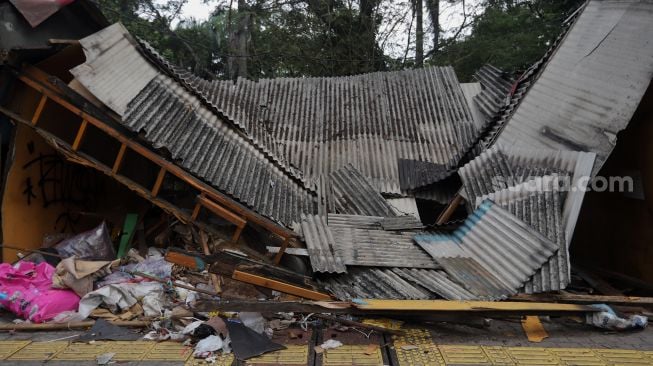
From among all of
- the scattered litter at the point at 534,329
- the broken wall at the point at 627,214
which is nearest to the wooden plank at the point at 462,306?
the scattered litter at the point at 534,329

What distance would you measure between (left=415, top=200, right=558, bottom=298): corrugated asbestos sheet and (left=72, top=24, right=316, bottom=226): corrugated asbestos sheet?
7.08 feet

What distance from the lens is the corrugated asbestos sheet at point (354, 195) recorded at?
677cm

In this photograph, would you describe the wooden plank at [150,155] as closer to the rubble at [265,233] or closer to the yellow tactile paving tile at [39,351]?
the rubble at [265,233]

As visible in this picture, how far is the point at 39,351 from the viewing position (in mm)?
4047

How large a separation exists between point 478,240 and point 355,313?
2133mm

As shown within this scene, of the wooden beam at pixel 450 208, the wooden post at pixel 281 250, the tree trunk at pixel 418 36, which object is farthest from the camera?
the tree trunk at pixel 418 36

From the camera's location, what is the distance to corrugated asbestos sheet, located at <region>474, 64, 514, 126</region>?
8723mm

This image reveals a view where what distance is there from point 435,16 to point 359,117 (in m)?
13.5

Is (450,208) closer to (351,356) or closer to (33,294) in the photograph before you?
(351,356)

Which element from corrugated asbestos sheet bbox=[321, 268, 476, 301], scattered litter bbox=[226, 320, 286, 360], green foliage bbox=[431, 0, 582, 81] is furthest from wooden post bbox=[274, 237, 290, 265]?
green foliage bbox=[431, 0, 582, 81]

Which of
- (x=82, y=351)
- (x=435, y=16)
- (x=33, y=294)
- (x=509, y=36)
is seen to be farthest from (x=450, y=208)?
(x=435, y=16)

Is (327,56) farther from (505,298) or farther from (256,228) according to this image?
(505,298)

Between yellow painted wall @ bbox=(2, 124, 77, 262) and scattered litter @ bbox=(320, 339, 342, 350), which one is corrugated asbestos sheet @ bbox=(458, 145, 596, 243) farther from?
yellow painted wall @ bbox=(2, 124, 77, 262)

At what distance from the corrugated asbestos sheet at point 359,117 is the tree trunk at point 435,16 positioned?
10.5 m
